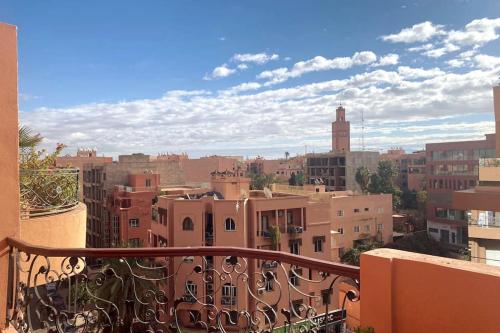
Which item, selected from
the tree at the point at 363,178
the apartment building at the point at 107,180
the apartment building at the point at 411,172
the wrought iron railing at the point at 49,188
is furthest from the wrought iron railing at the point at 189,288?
the apartment building at the point at 411,172

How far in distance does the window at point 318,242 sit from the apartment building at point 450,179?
23.1m

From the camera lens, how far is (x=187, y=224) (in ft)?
79.6

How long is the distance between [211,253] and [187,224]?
21820mm

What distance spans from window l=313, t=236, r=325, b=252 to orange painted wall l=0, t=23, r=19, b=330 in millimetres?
25150

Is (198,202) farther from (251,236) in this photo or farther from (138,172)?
(138,172)

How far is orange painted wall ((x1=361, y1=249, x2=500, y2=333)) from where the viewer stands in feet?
6.44

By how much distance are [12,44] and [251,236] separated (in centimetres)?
2157

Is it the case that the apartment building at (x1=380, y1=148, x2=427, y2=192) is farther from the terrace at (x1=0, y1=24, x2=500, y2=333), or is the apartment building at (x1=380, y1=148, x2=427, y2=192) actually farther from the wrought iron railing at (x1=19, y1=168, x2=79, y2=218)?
the terrace at (x1=0, y1=24, x2=500, y2=333)

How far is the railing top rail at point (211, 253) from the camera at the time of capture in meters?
2.47

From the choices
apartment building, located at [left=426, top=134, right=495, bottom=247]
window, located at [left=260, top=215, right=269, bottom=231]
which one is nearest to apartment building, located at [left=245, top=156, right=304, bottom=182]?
apartment building, located at [left=426, top=134, right=495, bottom=247]

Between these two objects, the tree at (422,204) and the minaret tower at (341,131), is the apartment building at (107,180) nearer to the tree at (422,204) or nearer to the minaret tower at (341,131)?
the tree at (422,204)

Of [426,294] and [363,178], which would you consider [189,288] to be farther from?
[363,178]

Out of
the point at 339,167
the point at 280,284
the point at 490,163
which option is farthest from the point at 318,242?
the point at 339,167

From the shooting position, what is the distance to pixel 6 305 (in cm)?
349
